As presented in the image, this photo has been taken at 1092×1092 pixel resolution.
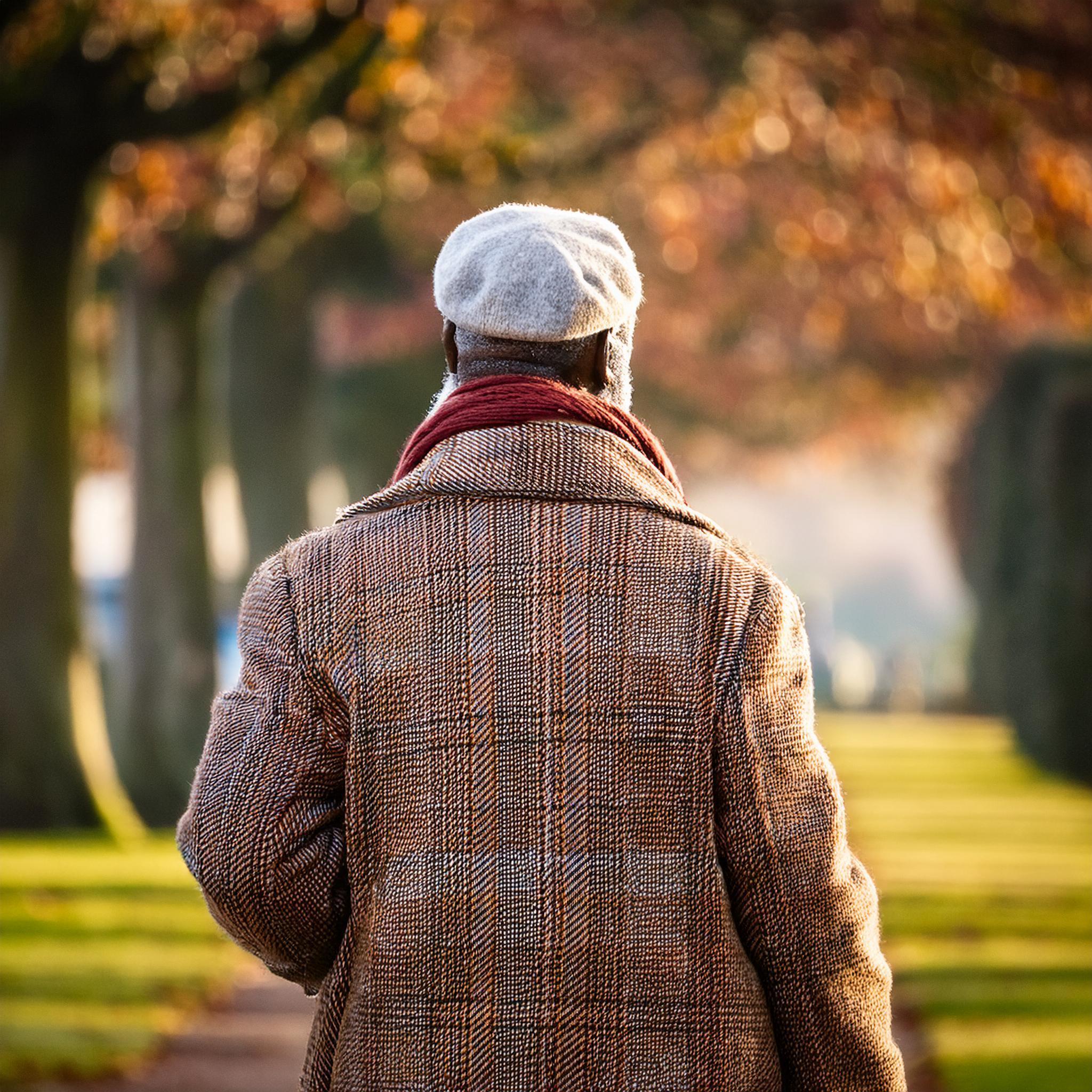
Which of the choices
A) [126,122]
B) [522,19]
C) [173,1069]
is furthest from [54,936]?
[522,19]

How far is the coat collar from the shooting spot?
8.29 ft

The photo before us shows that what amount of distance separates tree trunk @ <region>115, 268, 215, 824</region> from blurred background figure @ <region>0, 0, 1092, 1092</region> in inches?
1.2

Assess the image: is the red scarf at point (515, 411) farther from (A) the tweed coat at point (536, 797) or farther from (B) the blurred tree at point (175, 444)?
(B) the blurred tree at point (175, 444)

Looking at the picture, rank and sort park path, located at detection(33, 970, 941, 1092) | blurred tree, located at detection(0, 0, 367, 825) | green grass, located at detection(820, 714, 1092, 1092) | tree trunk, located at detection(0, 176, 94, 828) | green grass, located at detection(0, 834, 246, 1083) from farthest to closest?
tree trunk, located at detection(0, 176, 94, 828) → blurred tree, located at detection(0, 0, 367, 825) → green grass, located at detection(0, 834, 246, 1083) → green grass, located at detection(820, 714, 1092, 1092) → park path, located at detection(33, 970, 941, 1092)

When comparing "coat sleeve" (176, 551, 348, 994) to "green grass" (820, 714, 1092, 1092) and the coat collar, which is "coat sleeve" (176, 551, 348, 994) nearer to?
the coat collar

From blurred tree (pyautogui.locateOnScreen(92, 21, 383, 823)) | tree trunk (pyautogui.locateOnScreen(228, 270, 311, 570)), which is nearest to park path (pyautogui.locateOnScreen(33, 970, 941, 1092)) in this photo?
blurred tree (pyautogui.locateOnScreen(92, 21, 383, 823))

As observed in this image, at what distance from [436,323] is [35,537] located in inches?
412

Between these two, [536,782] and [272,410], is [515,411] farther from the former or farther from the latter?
[272,410]

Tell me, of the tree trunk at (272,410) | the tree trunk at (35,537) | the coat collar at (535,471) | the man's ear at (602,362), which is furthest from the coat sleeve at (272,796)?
the tree trunk at (272,410)

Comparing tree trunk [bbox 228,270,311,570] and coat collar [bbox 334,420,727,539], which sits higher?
tree trunk [bbox 228,270,311,570]

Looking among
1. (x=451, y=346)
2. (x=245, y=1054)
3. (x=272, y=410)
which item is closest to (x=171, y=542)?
(x=272, y=410)

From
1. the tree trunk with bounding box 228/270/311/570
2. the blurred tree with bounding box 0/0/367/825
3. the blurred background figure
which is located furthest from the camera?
the tree trunk with bounding box 228/270/311/570

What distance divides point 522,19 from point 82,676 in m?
6.24

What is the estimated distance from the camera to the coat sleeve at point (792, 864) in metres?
2.48
